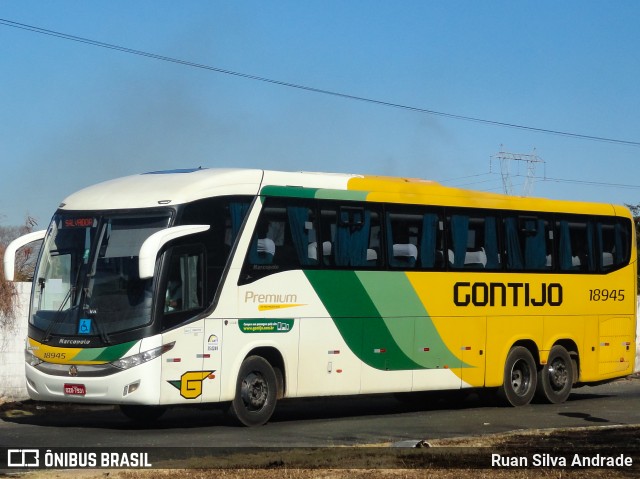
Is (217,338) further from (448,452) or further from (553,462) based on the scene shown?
(553,462)

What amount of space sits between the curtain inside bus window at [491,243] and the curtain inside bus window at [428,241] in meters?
1.42

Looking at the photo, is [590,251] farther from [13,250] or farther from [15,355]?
[13,250]

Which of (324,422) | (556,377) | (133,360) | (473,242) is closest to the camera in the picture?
(133,360)

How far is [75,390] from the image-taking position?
54.8ft

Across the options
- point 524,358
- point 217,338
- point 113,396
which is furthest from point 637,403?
point 113,396

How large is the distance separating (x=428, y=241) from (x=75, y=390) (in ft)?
23.2

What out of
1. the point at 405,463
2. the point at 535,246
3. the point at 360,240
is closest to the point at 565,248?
the point at 535,246

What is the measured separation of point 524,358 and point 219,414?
19.8 ft

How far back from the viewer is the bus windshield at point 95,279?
16.7 m

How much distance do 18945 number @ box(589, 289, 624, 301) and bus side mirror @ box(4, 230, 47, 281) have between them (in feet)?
36.9

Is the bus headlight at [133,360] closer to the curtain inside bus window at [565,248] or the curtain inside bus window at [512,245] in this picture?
the curtain inside bus window at [512,245]

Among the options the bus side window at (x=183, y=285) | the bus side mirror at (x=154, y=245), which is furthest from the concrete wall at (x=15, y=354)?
the bus side mirror at (x=154, y=245)

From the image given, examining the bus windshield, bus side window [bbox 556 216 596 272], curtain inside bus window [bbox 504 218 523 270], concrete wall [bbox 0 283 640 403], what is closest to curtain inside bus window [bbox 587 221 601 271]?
bus side window [bbox 556 216 596 272]

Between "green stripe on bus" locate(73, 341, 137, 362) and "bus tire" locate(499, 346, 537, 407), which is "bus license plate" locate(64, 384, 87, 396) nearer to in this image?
"green stripe on bus" locate(73, 341, 137, 362)
